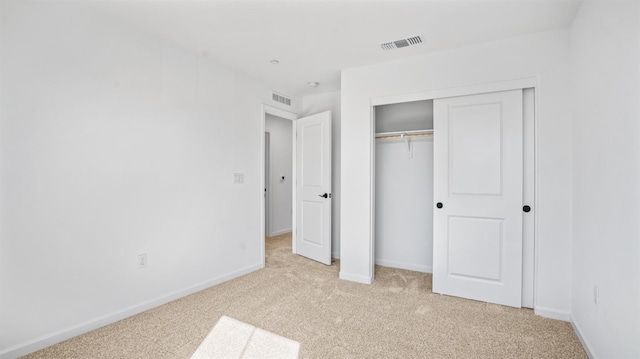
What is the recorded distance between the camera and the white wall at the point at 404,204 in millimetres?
3545

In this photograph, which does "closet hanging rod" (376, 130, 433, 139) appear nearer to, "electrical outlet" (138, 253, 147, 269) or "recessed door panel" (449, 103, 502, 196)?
"recessed door panel" (449, 103, 502, 196)

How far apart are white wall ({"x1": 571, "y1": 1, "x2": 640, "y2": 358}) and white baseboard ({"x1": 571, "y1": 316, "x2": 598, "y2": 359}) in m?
0.02

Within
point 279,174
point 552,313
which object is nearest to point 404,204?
point 552,313

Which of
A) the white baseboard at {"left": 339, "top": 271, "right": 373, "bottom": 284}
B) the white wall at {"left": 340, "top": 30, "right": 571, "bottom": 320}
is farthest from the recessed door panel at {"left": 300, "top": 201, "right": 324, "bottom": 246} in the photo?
the white wall at {"left": 340, "top": 30, "right": 571, "bottom": 320}

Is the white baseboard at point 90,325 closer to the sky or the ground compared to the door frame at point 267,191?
closer to the ground

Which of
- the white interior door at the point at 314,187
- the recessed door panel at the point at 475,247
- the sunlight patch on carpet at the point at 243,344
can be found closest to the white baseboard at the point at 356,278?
the white interior door at the point at 314,187

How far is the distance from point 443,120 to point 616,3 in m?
1.43

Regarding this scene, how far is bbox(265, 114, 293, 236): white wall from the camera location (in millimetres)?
5789

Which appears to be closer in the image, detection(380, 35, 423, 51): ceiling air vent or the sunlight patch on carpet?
the sunlight patch on carpet

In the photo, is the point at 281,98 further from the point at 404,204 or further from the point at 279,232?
the point at 279,232

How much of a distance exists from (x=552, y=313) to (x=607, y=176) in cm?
135

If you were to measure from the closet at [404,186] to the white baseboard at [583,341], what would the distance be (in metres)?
1.44

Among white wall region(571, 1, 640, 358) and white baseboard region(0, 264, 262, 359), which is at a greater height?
white wall region(571, 1, 640, 358)

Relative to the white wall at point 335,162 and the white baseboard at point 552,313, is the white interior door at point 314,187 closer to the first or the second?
the white wall at point 335,162
